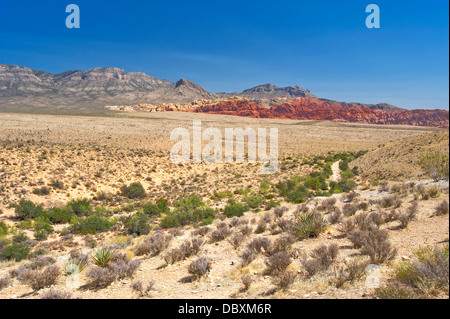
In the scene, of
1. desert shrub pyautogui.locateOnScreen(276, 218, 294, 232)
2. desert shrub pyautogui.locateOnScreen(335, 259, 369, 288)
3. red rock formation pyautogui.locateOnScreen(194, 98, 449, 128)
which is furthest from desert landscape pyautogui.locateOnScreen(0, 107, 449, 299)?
red rock formation pyautogui.locateOnScreen(194, 98, 449, 128)

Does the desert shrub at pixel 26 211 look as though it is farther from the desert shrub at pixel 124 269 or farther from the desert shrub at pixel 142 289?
the desert shrub at pixel 142 289

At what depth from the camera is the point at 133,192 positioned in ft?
68.5

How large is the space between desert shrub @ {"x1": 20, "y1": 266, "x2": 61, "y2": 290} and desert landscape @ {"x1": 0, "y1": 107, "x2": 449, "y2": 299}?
0.03 metres

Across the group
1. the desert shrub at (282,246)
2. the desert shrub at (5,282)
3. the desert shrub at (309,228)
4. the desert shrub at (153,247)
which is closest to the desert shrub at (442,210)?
the desert shrub at (309,228)

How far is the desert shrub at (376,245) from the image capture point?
207 inches

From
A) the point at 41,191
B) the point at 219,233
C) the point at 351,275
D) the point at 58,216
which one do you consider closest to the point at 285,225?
the point at 219,233

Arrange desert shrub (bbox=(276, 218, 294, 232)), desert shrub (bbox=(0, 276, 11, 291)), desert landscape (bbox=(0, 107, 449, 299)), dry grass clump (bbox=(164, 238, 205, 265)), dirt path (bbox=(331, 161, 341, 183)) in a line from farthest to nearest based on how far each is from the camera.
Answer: dirt path (bbox=(331, 161, 341, 183))
desert shrub (bbox=(276, 218, 294, 232))
dry grass clump (bbox=(164, 238, 205, 265))
desert shrub (bbox=(0, 276, 11, 291))
desert landscape (bbox=(0, 107, 449, 299))

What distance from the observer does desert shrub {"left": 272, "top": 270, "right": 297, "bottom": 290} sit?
493 cm

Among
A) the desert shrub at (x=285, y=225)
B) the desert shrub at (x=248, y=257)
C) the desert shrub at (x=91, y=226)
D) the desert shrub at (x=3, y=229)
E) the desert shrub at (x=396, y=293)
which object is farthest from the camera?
the desert shrub at (x=91, y=226)

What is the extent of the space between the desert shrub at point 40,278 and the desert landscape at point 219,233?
0.09 feet

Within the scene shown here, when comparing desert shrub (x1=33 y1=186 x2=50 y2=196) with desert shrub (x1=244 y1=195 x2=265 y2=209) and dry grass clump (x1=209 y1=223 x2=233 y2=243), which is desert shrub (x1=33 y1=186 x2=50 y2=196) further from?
dry grass clump (x1=209 y1=223 x2=233 y2=243)
